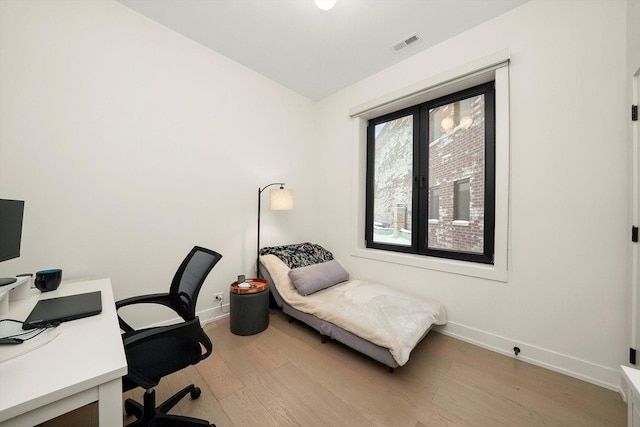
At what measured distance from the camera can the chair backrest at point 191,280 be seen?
4.49ft

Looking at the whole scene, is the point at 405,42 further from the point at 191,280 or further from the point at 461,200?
the point at 191,280

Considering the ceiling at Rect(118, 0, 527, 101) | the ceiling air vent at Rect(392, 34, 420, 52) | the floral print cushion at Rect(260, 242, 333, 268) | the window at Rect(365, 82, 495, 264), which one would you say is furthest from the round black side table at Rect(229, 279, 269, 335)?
the ceiling air vent at Rect(392, 34, 420, 52)

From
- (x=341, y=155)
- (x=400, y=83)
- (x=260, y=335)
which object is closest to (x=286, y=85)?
(x=341, y=155)

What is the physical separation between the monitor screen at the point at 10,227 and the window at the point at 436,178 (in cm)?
299

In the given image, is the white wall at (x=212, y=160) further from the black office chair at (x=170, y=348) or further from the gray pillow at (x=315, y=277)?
the black office chair at (x=170, y=348)

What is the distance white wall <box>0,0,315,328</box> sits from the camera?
1663mm

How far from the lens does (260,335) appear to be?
7.50 ft

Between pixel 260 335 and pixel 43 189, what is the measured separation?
6.70 ft

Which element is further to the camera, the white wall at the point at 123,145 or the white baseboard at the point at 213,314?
the white baseboard at the point at 213,314

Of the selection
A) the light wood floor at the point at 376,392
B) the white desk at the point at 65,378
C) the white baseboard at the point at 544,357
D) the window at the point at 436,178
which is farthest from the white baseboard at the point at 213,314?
the white baseboard at the point at 544,357

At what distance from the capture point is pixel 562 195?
1777 mm

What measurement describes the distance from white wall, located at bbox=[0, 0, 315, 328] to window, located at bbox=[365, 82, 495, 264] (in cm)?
158

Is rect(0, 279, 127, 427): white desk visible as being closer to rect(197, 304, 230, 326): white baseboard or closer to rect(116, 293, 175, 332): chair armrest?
rect(116, 293, 175, 332): chair armrest

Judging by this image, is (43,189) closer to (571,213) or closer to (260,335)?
(260,335)
